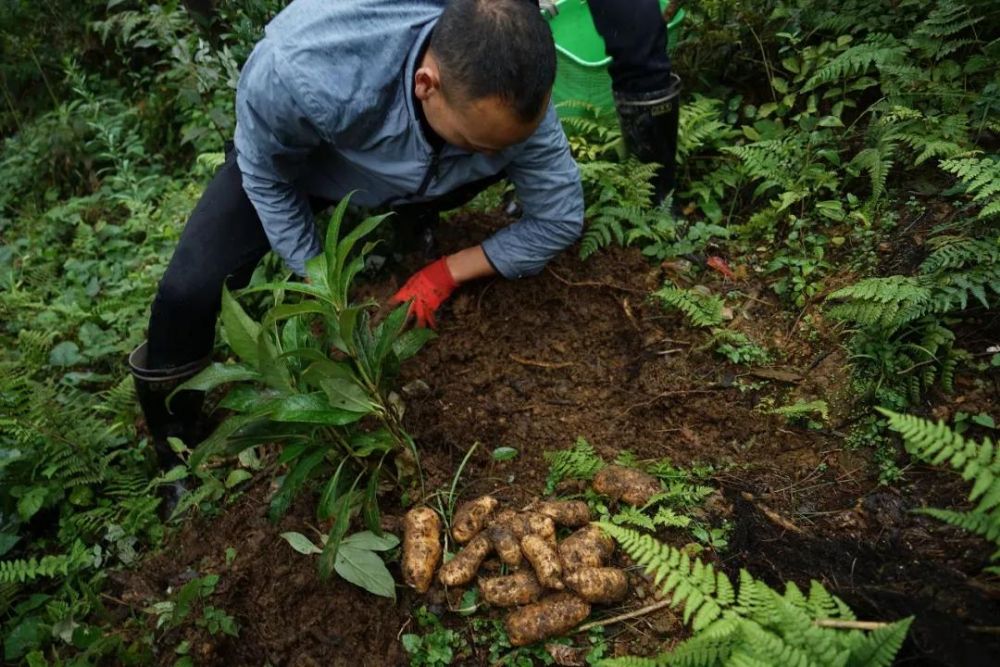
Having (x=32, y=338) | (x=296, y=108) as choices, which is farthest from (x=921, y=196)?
(x=32, y=338)

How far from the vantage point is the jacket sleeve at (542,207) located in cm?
271

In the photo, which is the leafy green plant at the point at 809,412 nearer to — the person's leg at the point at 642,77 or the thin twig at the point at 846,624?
the thin twig at the point at 846,624

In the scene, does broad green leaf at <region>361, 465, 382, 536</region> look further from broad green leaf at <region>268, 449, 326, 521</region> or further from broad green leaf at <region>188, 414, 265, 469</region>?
broad green leaf at <region>188, 414, 265, 469</region>

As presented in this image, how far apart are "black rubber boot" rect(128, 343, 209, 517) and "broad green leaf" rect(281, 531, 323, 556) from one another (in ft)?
2.60

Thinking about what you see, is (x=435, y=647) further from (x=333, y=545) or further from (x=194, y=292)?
(x=194, y=292)

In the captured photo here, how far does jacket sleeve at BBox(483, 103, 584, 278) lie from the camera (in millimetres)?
2711

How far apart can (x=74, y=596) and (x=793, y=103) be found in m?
3.87

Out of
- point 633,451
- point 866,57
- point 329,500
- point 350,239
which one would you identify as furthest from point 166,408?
point 866,57

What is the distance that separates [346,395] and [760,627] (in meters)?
1.27

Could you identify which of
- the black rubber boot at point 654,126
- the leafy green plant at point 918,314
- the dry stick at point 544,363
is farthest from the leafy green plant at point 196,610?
the black rubber boot at point 654,126

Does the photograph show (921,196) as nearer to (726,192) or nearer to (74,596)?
(726,192)

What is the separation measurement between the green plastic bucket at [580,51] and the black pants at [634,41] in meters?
0.25

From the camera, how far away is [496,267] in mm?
2979

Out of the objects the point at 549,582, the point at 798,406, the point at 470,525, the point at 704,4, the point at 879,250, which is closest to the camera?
the point at 549,582
